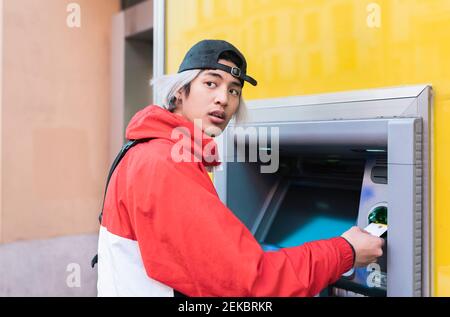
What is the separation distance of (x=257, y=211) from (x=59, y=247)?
7.33 feet

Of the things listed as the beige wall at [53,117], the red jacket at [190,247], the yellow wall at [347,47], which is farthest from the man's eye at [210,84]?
the beige wall at [53,117]

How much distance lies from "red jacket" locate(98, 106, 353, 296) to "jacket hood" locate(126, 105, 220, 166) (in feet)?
0.05

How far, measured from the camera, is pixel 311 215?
1859mm

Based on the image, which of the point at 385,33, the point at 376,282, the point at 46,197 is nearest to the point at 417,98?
the point at 385,33

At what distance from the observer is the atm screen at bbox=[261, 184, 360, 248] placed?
5.70ft

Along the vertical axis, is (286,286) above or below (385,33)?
below

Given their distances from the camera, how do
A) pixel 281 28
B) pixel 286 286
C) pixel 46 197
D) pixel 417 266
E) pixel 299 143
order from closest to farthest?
1. pixel 286 286
2. pixel 417 266
3. pixel 299 143
4. pixel 281 28
5. pixel 46 197

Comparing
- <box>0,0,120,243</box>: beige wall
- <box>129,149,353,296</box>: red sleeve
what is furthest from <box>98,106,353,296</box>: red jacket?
<box>0,0,120,243</box>: beige wall

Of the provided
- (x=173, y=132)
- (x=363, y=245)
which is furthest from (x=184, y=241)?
(x=363, y=245)

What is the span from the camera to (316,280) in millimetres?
1119

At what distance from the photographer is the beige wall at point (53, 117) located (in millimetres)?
3277

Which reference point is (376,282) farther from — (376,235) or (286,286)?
(286,286)

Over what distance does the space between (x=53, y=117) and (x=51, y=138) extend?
0.56 feet

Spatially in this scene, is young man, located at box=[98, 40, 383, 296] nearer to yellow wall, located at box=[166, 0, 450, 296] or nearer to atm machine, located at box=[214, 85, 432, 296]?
atm machine, located at box=[214, 85, 432, 296]
